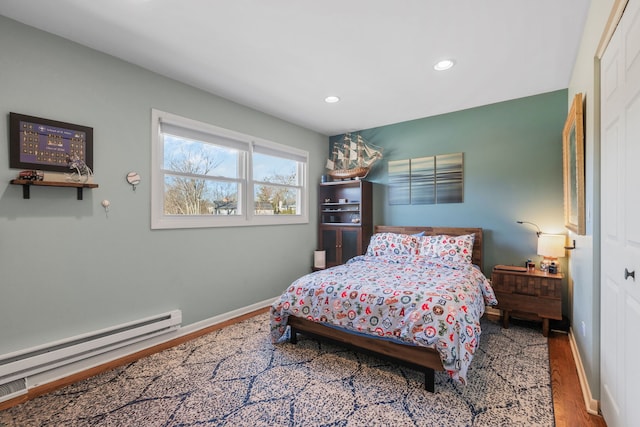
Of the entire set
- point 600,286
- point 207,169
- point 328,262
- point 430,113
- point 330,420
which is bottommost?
point 330,420

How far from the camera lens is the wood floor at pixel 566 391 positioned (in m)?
1.74

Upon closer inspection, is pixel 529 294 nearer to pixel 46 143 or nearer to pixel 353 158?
pixel 353 158

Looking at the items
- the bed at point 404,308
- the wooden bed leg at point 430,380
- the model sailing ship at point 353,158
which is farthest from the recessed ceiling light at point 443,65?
the wooden bed leg at point 430,380

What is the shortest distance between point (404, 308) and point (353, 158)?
280 centimetres

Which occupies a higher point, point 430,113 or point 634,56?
point 430,113

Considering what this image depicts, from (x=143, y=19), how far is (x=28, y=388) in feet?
8.68

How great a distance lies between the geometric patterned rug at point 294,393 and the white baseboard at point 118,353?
0.16 meters

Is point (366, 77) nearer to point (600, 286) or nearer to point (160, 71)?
point (160, 71)

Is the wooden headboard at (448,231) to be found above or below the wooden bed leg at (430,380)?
above

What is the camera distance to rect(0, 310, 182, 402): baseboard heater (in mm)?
1982

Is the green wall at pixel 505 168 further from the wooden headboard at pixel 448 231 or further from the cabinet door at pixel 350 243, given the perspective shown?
the cabinet door at pixel 350 243

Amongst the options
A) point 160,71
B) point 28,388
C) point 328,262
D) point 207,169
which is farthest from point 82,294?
point 328,262

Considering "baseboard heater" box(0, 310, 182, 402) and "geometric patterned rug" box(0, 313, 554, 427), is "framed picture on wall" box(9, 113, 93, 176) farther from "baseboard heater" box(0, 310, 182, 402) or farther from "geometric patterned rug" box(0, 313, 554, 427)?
"geometric patterned rug" box(0, 313, 554, 427)

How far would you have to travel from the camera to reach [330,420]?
5.84 ft
